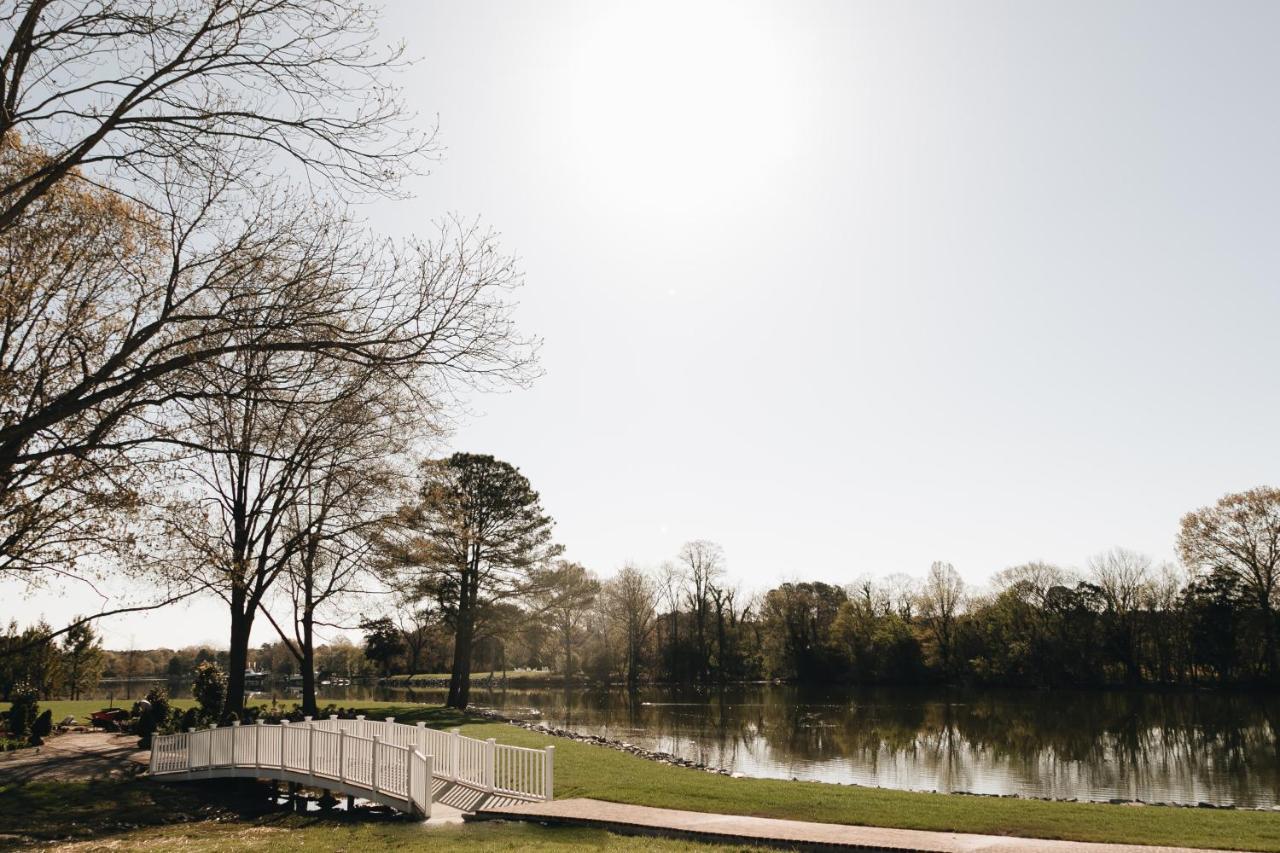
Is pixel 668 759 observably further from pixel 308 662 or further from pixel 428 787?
pixel 308 662

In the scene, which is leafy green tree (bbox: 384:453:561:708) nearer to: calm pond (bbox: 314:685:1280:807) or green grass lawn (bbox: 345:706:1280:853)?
calm pond (bbox: 314:685:1280:807)

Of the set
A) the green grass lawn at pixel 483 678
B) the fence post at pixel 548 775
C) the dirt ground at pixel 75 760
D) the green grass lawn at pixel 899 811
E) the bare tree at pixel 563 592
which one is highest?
the bare tree at pixel 563 592

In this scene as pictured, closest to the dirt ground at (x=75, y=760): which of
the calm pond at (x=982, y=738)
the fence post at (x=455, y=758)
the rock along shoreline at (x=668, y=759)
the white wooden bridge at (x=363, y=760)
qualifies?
the white wooden bridge at (x=363, y=760)

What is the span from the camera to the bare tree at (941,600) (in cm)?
6850

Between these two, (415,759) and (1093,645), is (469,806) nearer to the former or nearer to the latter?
(415,759)

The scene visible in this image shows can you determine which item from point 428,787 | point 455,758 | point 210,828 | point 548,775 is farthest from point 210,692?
point 548,775

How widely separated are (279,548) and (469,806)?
12615mm

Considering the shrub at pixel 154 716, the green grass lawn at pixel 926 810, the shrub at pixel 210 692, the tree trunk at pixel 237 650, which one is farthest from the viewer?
the shrub at pixel 210 692

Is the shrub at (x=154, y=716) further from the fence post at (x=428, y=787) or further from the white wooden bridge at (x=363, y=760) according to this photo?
the fence post at (x=428, y=787)

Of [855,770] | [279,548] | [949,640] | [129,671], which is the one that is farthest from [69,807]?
[129,671]

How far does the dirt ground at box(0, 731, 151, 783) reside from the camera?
17.8 metres

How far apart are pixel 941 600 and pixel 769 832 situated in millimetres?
63598

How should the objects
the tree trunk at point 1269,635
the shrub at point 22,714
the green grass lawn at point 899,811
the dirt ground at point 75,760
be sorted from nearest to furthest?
1. the green grass lawn at point 899,811
2. the dirt ground at point 75,760
3. the shrub at point 22,714
4. the tree trunk at point 1269,635

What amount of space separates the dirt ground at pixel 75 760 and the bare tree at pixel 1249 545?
61.2 meters
